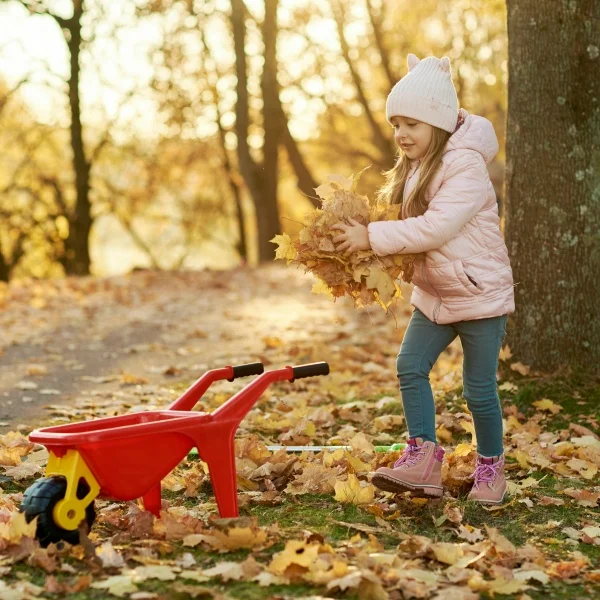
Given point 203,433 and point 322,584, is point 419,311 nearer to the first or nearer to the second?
point 203,433

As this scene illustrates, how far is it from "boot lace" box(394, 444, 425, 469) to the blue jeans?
0.07 meters

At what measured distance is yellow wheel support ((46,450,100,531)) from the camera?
126 inches

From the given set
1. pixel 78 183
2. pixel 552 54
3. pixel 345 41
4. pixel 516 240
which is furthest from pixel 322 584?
pixel 345 41

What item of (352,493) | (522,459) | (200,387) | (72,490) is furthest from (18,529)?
(522,459)

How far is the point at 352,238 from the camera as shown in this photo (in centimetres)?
369

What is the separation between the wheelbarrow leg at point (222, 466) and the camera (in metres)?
3.41

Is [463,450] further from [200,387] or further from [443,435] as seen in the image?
[200,387]

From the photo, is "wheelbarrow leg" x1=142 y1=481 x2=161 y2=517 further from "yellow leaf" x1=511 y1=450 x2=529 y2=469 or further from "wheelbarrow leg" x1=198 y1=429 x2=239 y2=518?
"yellow leaf" x1=511 y1=450 x2=529 y2=469

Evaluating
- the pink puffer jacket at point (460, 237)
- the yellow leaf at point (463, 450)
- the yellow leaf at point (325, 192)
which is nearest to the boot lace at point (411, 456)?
the pink puffer jacket at point (460, 237)

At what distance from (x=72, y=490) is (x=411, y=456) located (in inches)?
56.5

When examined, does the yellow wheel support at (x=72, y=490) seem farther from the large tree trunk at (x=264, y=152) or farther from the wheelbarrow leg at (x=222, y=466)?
the large tree trunk at (x=264, y=152)

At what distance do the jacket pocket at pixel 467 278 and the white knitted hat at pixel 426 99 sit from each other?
57cm

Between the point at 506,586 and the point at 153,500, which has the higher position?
the point at 153,500

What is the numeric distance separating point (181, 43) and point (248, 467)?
18841 millimetres
